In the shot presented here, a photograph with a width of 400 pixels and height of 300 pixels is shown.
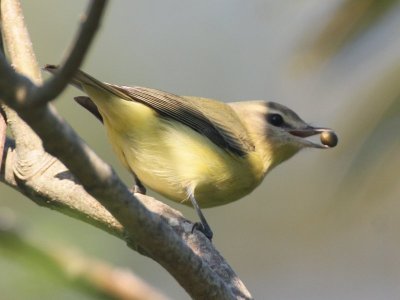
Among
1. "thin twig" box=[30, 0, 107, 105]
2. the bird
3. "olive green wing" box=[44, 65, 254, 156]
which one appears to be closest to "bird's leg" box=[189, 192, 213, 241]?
the bird

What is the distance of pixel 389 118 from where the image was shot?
2730 mm

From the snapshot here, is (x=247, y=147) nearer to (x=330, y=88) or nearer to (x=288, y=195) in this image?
(x=330, y=88)

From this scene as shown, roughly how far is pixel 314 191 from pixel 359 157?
4.11 metres

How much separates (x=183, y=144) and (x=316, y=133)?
1.37m

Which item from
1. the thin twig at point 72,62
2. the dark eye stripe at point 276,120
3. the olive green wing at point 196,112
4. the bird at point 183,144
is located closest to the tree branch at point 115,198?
the thin twig at point 72,62

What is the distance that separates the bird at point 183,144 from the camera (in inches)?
164

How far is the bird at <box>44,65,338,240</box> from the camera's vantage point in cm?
417

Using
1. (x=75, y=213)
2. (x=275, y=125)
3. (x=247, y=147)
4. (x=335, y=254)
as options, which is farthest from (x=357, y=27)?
(x=335, y=254)

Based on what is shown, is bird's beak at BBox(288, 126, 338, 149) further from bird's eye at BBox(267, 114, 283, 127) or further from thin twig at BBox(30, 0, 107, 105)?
thin twig at BBox(30, 0, 107, 105)

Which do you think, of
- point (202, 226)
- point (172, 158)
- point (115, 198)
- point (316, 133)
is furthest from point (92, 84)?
point (316, 133)

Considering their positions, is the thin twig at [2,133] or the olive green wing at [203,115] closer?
the thin twig at [2,133]

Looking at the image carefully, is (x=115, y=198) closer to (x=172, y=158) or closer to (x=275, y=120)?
(x=172, y=158)

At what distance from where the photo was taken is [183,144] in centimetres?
451

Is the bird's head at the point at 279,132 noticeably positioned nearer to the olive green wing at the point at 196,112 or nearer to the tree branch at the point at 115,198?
the olive green wing at the point at 196,112
